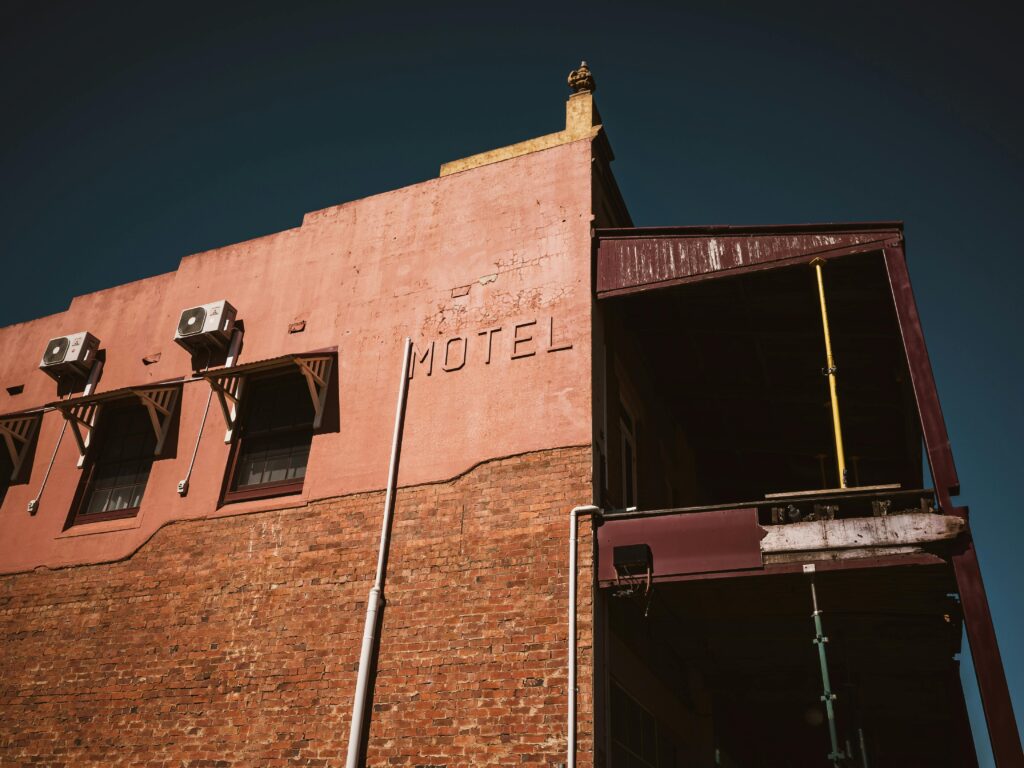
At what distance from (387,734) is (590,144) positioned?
7.63 m

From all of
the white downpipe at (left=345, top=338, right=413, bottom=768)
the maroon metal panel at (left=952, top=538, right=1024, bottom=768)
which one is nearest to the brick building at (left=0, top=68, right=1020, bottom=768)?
the maroon metal panel at (left=952, top=538, right=1024, bottom=768)

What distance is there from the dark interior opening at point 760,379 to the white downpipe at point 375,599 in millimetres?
2567

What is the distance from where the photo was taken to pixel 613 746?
798cm

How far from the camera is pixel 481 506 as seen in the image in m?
8.80

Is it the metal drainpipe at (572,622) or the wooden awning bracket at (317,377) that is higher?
the wooden awning bracket at (317,377)

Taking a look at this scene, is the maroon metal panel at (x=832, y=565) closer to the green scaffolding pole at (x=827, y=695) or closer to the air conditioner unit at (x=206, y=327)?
the green scaffolding pole at (x=827, y=695)

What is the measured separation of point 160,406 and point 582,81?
7.66m

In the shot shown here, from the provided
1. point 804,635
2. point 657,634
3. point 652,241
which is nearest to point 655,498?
point 657,634

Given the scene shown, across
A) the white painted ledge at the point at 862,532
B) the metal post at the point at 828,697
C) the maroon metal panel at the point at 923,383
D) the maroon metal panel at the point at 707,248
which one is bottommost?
the metal post at the point at 828,697

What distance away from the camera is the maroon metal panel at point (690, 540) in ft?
25.2

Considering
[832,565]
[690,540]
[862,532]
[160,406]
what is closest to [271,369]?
[160,406]

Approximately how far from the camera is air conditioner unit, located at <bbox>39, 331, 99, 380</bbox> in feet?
41.3

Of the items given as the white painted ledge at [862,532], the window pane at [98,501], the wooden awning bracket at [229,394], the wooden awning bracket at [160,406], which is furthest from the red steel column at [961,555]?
the window pane at [98,501]

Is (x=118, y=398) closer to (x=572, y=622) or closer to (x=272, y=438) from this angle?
(x=272, y=438)
